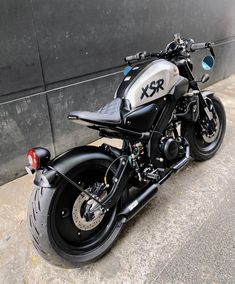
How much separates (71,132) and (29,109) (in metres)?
0.61

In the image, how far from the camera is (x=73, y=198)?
1.66 meters

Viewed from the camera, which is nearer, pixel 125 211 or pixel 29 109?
pixel 125 211

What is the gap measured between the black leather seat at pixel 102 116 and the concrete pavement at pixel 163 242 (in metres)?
0.93

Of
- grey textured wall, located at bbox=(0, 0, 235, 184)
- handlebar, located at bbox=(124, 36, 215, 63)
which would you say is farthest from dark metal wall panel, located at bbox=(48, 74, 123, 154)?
handlebar, located at bbox=(124, 36, 215, 63)

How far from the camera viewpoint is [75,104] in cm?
289

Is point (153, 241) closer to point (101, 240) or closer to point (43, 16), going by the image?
point (101, 240)

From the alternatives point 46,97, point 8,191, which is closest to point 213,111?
point 46,97

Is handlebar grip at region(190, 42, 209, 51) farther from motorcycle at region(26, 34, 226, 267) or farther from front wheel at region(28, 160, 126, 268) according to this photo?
front wheel at region(28, 160, 126, 268)

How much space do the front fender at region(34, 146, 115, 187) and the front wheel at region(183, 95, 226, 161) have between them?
1074 millimetres

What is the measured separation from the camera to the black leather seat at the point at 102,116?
148 cm

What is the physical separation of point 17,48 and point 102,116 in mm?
1228

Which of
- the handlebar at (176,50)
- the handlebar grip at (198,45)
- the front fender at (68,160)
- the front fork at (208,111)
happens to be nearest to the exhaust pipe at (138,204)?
the front fender at (68,160)

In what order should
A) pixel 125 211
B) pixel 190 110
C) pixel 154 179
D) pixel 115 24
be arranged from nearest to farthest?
pixel 125 211 → pixel 154 179 → pixel 190 110 → pixel 115 24

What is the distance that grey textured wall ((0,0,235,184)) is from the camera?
7.44 ft
